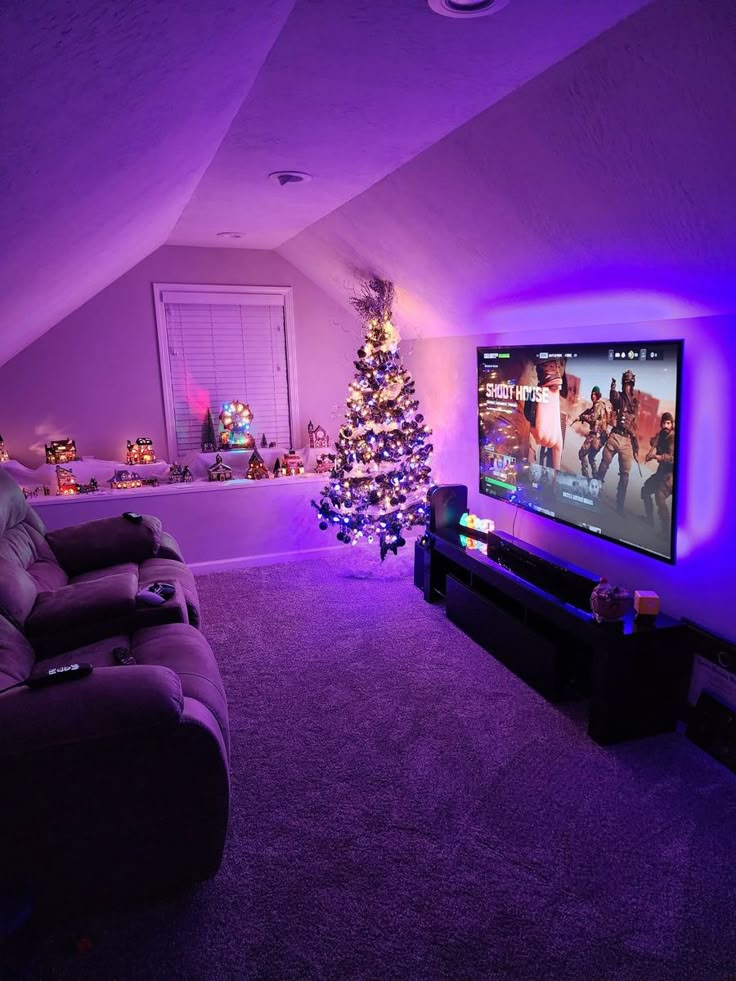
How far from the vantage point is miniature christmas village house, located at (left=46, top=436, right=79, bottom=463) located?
17.4 ft

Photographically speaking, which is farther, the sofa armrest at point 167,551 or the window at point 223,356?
the window at point 223,356

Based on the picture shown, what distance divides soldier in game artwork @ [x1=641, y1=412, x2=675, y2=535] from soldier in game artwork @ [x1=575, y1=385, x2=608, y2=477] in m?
0.32

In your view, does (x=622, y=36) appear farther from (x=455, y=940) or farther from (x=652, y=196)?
(x=455, y=940)

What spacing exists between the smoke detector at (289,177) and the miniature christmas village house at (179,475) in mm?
2663

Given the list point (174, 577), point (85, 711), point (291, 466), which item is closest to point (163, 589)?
point (174, 577)

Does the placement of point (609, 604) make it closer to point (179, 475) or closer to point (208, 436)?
point (179, 475)

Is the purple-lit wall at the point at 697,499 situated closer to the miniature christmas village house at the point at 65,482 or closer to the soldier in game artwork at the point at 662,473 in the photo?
the soldier in game artwork at the point at 662,473

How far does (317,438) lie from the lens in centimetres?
608

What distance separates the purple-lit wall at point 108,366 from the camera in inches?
208

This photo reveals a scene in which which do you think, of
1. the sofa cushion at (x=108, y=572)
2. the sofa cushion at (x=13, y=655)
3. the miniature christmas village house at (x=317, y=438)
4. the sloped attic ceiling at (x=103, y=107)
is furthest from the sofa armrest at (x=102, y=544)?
the miniature christmas village house at (x=317, y=438)

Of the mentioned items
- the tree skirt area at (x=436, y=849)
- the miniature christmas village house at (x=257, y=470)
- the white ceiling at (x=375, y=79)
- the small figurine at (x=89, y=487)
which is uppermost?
the white ceiling at (x=375, y=79)

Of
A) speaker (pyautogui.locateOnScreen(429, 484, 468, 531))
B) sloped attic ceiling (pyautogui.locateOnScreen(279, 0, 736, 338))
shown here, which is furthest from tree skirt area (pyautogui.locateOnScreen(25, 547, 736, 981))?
sloped attic ceiling (pyautogui.locateOnScreen(279, 0, 736, 338))

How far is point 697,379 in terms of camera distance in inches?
111

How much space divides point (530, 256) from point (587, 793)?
2514 millimetres
